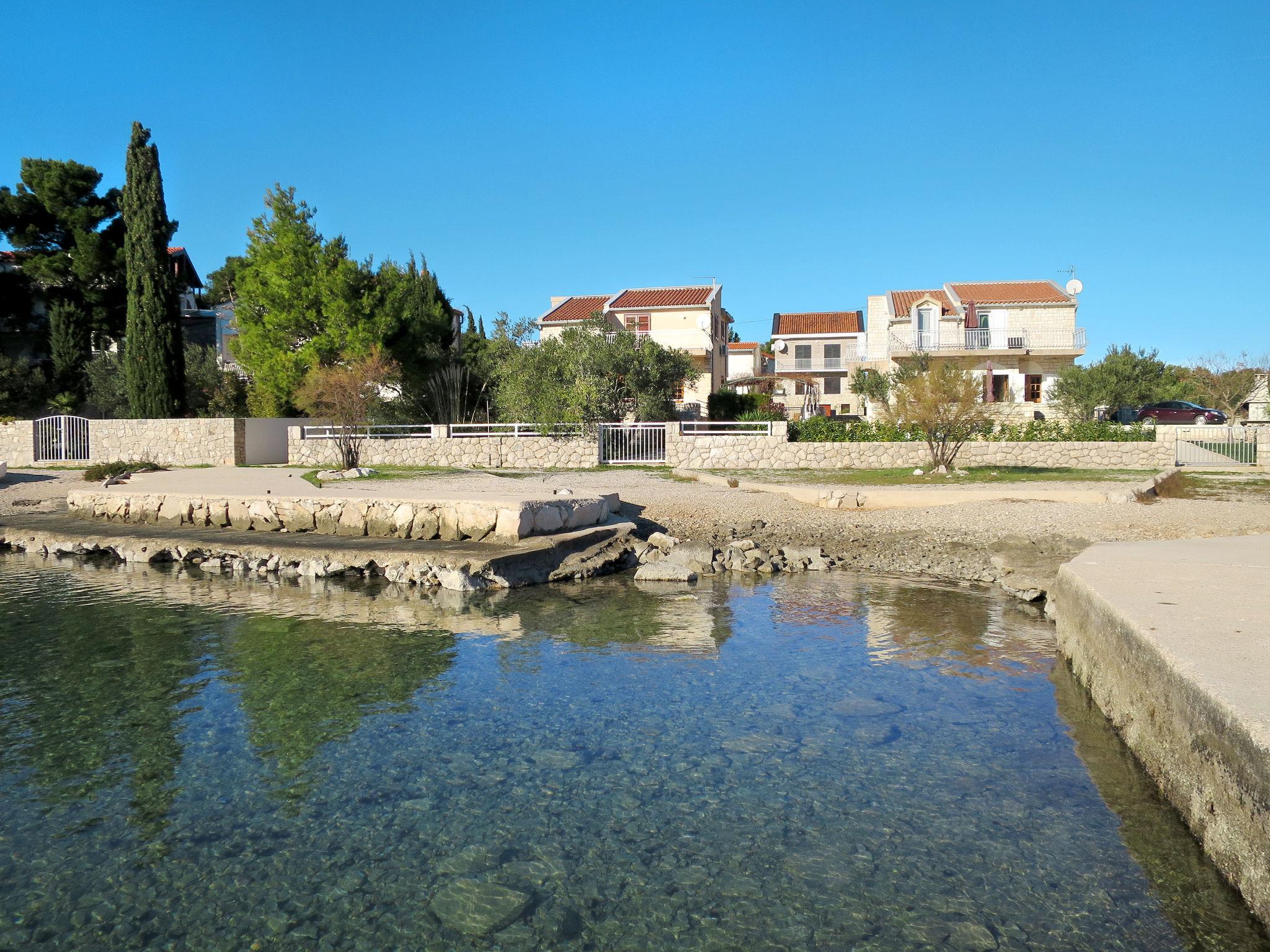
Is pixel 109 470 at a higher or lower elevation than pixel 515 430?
lower

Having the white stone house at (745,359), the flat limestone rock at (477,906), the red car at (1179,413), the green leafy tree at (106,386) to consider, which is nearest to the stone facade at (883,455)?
the red car at (1179,413)

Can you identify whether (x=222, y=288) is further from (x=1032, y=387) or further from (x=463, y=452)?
Answer: (x=1032, y=387)

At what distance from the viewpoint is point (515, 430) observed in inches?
1123

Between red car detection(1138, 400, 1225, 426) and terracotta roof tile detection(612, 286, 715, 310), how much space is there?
23.1 metres

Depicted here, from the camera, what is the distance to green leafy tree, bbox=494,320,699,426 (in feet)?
93.2

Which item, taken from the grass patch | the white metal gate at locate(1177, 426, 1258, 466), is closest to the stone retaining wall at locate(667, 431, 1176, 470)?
the white metal gate at locate(1177, 426, 1258, 466)

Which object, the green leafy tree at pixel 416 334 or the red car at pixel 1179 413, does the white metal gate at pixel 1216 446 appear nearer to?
the red car at pixel 1179 413

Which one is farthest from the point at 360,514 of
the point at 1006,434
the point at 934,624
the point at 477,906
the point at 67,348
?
the point at 67,348

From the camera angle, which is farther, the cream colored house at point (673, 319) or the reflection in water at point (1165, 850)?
the cream colored house at point (673, 319)

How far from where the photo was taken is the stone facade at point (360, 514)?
13.3 metres

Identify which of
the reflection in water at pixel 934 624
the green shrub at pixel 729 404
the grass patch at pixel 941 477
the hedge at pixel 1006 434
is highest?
the green shrub at pixel 729 404

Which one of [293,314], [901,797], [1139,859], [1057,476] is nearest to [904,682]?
[901,797]

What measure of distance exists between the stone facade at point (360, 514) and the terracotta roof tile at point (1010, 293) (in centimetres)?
3968

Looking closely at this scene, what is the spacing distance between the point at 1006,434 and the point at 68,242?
4149 centimetres
